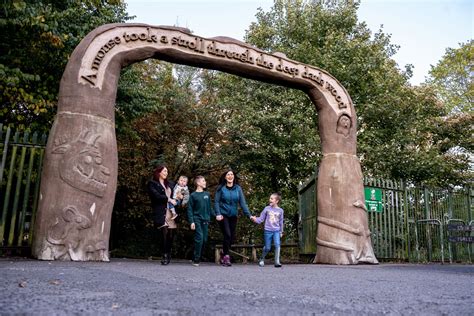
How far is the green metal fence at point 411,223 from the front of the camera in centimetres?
1070

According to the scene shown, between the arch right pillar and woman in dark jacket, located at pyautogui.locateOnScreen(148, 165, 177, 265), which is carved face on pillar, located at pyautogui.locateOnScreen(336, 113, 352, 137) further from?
woman in dark jacket, located at pyautogui.locateOnScreen(148, 165, 177, 265)

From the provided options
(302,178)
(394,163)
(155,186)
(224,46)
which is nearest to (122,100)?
(224,46)

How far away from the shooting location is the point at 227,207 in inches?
319

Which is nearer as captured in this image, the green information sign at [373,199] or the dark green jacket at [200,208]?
the dark green jacket at [200,208]

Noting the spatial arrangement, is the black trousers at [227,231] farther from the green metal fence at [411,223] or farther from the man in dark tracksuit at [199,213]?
the green metal fence at [411,223]

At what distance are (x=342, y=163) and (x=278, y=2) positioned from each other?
15.6 meters

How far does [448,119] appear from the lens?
20.9 m

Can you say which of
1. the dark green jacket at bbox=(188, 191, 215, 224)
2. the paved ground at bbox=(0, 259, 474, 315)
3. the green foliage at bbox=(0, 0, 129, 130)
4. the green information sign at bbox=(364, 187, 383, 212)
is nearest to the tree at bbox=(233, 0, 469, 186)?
the green information sign at bbox=(364, 187, 383, 212)

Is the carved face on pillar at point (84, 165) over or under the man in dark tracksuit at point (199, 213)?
over

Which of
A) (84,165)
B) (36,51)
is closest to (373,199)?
(84,165)

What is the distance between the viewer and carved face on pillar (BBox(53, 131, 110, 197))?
7.05m

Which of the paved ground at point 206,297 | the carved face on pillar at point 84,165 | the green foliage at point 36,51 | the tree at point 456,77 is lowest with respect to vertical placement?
the paved ground at point 206,297

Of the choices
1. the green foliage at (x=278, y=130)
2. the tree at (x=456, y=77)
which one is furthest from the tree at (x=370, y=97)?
the tree at (x=456, y=77)

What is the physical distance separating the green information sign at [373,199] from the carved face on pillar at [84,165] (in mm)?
6103
